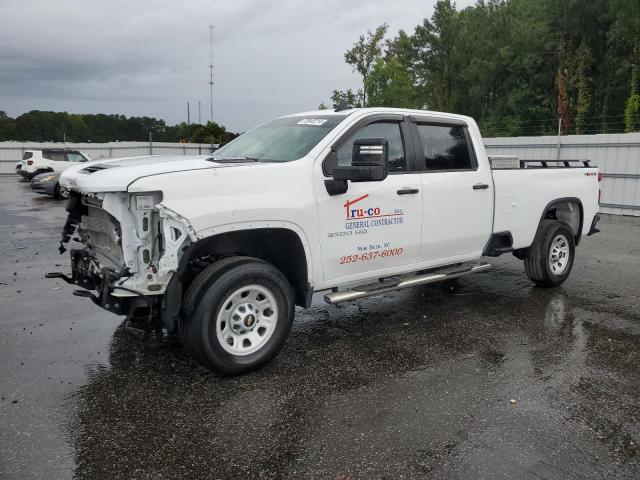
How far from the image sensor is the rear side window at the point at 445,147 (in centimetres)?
Result: 574

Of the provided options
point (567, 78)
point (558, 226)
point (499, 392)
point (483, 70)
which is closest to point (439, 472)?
point (499, 392)

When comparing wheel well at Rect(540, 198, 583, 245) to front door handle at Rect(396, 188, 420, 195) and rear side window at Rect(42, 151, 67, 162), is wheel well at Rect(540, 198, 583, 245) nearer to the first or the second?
front door handle at Rect(396, 188, 420, 195)

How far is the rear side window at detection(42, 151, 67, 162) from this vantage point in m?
26.2

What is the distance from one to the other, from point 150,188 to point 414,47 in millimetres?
61093

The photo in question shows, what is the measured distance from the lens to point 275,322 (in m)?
4.55

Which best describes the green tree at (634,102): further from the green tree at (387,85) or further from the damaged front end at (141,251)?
the damaged front end at (141,251)

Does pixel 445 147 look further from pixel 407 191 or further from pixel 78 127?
pixel 78 127

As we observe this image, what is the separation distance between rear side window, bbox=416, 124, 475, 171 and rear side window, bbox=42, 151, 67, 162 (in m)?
24.1

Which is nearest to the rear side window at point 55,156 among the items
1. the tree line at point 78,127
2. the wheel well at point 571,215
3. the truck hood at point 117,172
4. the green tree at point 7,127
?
the truck hood at point 117,172

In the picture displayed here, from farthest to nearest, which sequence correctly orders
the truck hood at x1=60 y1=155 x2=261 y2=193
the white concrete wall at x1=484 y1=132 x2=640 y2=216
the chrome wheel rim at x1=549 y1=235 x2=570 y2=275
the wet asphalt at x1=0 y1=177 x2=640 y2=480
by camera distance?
the white concrete wall at x1=484 y1=132 x2=640 y2=216 → the chrome wheel rim at x1=549 y1=235 x2=570 y2=275 → the truck hood at x1=60 y1=155 x2=261 y2=193 → the wet asphalt at x1=0 y1=177 x2=640 y2=480

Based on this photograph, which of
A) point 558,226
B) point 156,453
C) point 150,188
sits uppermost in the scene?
point 150,188

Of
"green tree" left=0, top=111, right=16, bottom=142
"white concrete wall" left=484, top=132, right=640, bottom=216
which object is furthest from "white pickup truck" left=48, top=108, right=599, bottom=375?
"green tree" left=0, top=111, right=16, bottom=142

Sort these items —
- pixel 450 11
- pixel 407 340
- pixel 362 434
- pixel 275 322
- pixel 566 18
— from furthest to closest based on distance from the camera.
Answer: pixel 450 11, pixel 566 18, pixel 407 340, pixel 275 322, pixel 362 434

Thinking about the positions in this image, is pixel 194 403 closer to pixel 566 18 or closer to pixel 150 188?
pixel 150 188
